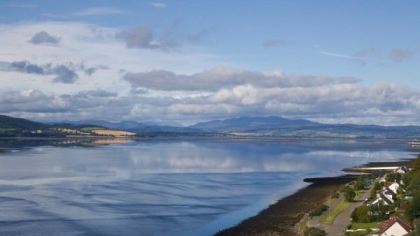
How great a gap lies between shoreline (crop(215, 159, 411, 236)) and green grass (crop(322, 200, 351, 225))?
1.77m

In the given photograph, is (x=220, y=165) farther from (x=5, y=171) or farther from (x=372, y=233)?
(x=372, y=233)

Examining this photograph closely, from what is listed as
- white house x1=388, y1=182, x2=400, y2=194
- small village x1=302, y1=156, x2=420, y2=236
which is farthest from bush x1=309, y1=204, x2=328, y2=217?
white house x1=388, y1=182, x2=400, y2=194

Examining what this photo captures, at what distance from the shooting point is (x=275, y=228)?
37.2 meters

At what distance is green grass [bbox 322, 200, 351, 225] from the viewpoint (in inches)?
1430

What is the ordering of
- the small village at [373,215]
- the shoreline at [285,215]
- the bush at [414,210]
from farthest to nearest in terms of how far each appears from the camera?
the shoreline at [285,215], the bush at [414,210], the small village at [373,215]

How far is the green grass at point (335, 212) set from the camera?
119ft

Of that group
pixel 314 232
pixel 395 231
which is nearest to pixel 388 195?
pixel 314 232

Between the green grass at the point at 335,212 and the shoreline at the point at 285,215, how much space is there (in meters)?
1.77

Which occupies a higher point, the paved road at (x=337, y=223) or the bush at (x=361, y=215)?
the bush at (x=361, y=215)

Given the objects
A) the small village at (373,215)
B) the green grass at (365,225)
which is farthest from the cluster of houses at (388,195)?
the green grass at (365,225)

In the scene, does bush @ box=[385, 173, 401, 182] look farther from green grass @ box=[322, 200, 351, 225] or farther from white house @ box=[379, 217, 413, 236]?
white house @ box=[379, 217, 413, 236]

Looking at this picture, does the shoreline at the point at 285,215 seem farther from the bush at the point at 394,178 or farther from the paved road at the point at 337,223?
the bush at the point at 394,178

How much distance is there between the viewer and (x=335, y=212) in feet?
129

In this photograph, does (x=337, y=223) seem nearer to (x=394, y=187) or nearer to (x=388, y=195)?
(x=388, y=195)
